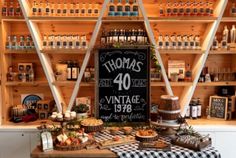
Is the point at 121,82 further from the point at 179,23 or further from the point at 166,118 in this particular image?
the point at 179,23

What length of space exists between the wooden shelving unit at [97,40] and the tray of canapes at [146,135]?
1.02 m

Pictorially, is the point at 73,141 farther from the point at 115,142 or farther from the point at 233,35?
the point at 233,35

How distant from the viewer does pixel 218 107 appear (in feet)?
13.2

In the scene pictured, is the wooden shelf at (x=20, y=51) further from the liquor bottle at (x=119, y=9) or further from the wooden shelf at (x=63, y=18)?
the liquor bottle at (x=119, y=9)

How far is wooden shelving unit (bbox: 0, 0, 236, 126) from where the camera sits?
3643mm

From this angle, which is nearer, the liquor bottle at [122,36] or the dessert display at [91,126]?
the dessert display at [91,126]

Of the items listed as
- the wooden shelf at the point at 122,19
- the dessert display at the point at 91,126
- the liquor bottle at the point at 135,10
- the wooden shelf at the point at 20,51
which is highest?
the liquor bottle at the point at 135,10

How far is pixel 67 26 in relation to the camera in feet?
13.2

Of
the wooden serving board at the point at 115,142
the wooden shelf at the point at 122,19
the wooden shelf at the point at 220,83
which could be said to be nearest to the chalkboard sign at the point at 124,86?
the wooden shelf at the point at 122,19

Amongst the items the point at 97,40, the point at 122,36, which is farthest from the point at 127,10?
the point at 97,40

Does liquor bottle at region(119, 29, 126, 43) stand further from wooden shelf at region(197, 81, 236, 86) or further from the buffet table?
the buffet table

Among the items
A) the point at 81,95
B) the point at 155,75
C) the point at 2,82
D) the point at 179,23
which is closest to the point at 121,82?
the point at 155,75

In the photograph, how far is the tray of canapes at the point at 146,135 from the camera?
Answer: 8.80 feet

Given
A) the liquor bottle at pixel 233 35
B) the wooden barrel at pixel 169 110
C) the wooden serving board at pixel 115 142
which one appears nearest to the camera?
the wooden serving board at pixel 115 142
